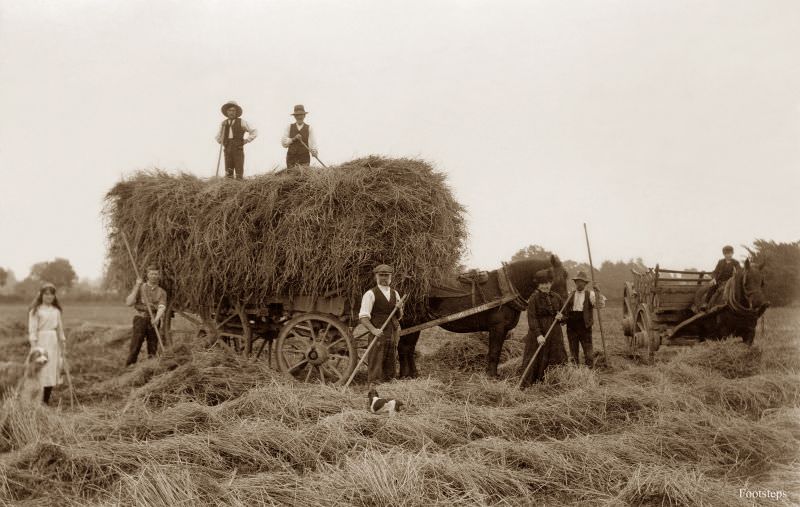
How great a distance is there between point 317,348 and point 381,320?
118 cm

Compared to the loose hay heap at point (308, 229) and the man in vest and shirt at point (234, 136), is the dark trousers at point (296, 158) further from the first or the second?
the loose hay heap at point (308, 229)

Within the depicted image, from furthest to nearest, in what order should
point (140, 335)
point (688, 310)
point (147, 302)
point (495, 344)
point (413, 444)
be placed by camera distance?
1. point (688, 310)
2. point (140, 335)
3. point (147, 302)
4. point (495, 344)
5. point (413, 444)

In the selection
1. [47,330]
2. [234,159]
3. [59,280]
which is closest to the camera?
[47,330]

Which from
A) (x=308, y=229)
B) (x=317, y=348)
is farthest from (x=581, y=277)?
(x=308, y=229)

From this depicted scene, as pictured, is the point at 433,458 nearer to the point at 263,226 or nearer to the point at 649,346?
the point at 263,226

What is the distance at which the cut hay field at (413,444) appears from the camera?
154 inches

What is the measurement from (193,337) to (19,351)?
7.77 metres

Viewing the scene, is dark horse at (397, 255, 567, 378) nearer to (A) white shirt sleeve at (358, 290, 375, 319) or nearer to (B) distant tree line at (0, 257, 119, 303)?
(A) white shirt sleeve at (358, 290, 375, 319)

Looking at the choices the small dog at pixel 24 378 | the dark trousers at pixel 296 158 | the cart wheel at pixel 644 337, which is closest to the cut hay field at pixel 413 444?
the small dog at pixel 24 378

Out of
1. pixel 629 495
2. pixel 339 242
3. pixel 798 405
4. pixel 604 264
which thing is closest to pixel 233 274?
pixel 339 242

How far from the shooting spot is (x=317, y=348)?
7957 mm

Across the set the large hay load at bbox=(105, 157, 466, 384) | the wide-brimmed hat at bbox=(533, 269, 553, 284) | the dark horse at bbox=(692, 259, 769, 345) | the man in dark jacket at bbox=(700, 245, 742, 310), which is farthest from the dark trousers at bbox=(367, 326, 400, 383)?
the man in dark jacket at bbox=(700, 245, 742, 310)

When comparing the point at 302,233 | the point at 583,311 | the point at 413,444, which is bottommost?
the point at 413,444

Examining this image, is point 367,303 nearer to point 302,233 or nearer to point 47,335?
point 302,233
